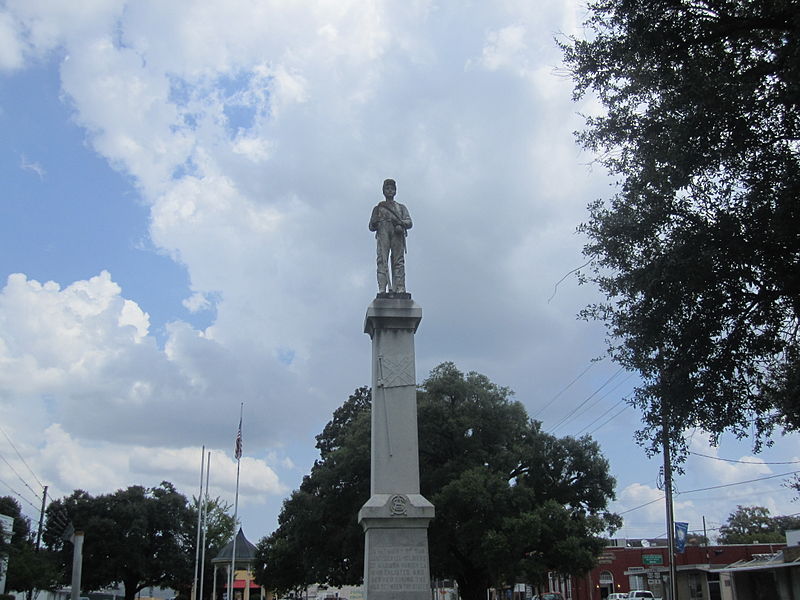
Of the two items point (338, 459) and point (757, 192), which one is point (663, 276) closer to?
point (757, 192)

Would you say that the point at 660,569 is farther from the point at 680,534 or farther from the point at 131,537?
the point at 131,537

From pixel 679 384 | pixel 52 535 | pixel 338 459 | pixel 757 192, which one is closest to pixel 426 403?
pixel 338 459

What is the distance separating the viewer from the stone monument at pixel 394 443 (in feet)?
41.5

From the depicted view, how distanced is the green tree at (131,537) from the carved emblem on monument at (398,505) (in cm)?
5106

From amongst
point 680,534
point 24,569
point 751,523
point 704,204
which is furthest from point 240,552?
point 751,523

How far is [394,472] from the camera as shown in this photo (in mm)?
13383

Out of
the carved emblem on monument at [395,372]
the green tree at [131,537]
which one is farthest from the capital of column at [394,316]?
the green tree at [131,537]

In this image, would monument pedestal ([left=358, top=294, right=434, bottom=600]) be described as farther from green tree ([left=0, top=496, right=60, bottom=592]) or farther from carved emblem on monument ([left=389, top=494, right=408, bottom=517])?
green tree ([left=0, top=496, right=60, bottom=592])

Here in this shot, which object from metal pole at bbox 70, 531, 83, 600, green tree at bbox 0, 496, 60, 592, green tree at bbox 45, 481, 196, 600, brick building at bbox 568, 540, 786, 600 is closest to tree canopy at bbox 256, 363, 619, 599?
metal pole at bbox 70, 531, 83, 600

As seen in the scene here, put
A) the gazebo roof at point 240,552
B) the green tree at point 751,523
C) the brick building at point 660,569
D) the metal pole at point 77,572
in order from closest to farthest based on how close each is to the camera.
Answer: the metal pole at point 77,572
the gazebo roof at point 240,552
the brick building at point 660,569
the green tree at point 751,523

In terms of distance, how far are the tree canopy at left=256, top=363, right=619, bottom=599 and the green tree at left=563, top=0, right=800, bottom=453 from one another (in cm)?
1620

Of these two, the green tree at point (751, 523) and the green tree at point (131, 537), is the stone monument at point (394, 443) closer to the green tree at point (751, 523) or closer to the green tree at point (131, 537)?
the green tree at point (131, 537)

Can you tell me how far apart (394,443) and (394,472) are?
1.67 feet

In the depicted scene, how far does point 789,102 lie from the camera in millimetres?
11141
